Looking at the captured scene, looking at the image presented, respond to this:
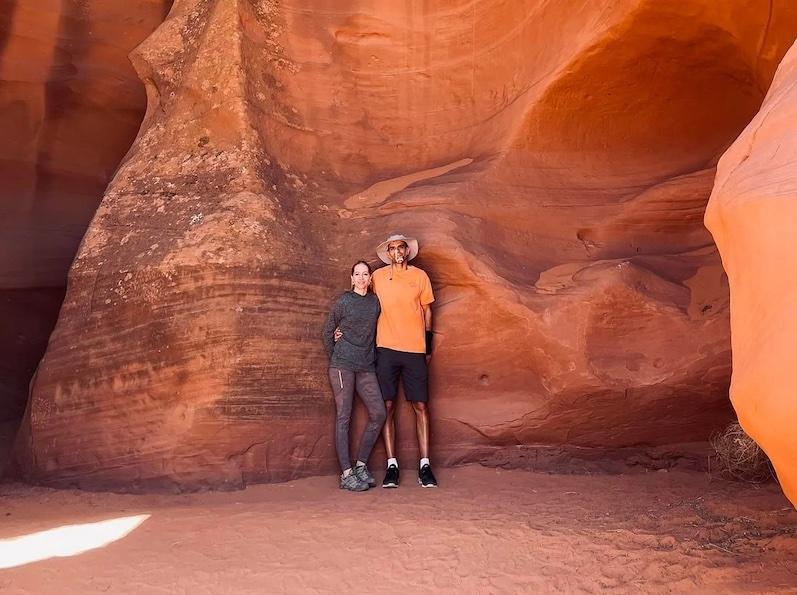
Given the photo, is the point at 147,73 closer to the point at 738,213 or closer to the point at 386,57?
the point at 386,57

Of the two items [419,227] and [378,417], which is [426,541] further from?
[419,227]

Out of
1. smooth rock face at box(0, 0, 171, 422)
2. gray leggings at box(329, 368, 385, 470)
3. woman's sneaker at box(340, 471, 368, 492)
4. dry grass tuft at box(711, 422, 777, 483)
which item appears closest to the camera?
dry grass tuft at box(711, 422, 777, 483)

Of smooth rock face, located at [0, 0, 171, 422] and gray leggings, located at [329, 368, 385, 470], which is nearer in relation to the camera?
gray leggings, located at [329, 368, 385, 470]

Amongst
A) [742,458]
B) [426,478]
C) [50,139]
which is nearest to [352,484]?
[426,478]

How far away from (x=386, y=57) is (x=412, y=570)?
429 cm

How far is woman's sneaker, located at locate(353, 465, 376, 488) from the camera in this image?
541 cm

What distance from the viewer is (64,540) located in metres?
4.38

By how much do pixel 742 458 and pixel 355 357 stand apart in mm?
2530

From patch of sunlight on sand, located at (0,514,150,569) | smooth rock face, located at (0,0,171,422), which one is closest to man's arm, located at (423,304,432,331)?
patch of sunlight on sand, located at (0,514,150,569)

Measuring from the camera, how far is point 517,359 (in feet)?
19.6

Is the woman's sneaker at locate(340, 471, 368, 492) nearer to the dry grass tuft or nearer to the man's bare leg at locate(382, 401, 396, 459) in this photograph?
the man's bare leg at locate(382, 401, 396, 459)

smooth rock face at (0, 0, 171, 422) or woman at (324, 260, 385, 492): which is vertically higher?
smooth rock face at (0, 0, 171, 422)

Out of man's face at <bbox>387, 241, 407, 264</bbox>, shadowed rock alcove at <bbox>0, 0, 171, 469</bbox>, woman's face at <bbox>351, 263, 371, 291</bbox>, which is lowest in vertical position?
woman's face at <bbox>351, 263, 371, 291</bbox>

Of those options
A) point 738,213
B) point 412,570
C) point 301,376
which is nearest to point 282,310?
point 301,376
